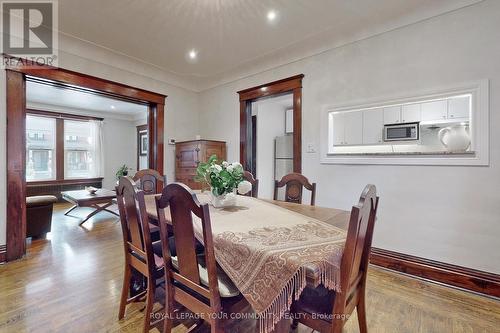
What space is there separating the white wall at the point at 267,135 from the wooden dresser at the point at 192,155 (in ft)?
3.91

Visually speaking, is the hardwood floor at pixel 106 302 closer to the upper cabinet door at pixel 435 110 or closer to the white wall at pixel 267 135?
the upper cabinet door at pixel 435 110

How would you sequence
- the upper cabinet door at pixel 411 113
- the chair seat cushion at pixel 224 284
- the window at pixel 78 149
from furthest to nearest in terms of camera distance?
the window at pixel 78 149
the upper cabinet door at pixel 411 113
the chair seat cushion at pixel 224 284

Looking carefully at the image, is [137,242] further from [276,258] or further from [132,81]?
[132,81]

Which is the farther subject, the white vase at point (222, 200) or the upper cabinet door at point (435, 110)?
the upper cabinet door at point (435, 110)

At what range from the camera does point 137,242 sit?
5.14 ft

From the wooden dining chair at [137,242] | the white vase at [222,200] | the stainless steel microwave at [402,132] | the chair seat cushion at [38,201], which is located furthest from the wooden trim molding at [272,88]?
the chair seat cushion at [38,201]

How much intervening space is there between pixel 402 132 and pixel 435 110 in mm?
423

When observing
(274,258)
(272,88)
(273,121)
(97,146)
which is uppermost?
(272,88)

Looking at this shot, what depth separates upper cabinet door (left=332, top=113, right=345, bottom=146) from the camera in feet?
9.81

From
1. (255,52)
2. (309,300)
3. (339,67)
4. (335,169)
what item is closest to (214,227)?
(309,300)

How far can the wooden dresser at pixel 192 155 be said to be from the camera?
378 centimetres

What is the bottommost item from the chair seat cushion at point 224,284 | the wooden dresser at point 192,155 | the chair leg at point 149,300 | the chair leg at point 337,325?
the chair leg at point 149,300

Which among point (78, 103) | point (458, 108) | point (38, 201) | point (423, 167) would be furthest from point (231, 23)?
point (78, 103)

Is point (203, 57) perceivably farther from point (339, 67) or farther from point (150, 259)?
point (150, 259)
